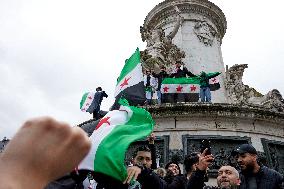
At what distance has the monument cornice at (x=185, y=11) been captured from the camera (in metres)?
21.7

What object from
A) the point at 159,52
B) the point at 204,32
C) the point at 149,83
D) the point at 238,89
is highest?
the point at 204,32

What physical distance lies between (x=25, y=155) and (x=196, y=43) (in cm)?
2019

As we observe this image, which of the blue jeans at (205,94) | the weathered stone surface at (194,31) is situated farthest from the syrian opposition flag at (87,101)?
the weathered stone surface at (194,31)

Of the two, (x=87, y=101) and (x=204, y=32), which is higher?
(x=204, y=32)

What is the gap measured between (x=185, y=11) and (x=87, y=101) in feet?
33.6

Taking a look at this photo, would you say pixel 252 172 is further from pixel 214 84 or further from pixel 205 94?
pixel 214 84

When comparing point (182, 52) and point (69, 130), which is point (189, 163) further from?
point (182, 52)

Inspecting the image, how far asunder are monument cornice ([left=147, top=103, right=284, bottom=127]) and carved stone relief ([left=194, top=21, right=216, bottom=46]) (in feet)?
27.7

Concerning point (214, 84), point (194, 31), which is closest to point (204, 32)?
point (194, 31)

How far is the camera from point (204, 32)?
69.0 feet

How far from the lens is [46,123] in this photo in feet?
3.07

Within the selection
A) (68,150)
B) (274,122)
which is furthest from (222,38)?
(68,150)

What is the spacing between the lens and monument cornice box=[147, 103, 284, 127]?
42.4 feet

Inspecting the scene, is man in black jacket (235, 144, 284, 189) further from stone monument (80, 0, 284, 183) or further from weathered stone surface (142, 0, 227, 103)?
weathered stone surface (142, 0, 227, 103)
